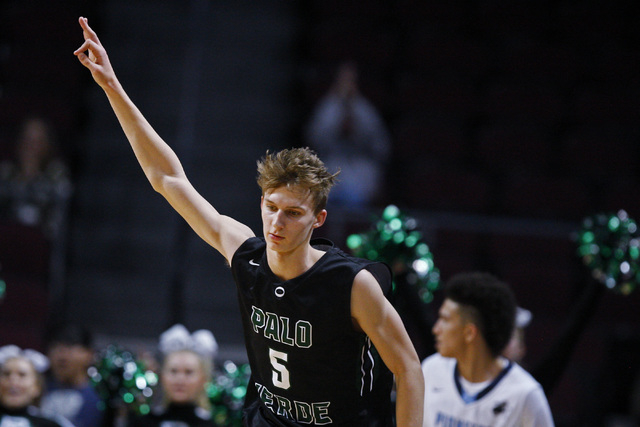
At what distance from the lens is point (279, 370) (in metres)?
2.98

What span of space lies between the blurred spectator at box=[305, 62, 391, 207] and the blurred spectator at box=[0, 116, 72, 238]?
2.21 m

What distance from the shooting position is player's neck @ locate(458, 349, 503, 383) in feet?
13.0

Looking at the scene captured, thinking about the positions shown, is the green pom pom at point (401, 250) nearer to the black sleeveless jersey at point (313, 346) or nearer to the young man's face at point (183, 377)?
the young man's face at point (183, 377)

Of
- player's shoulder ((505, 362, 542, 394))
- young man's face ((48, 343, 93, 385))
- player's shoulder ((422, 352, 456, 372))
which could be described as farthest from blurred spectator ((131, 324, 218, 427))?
player's shoulder ((505, 362, 542, 394))

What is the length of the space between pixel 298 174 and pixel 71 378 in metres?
3.66

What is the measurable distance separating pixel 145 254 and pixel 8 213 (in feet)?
4.41

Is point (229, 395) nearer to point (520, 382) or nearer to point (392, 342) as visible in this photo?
point (520, 382)

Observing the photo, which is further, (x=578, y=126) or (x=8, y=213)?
(x=578, y=126)

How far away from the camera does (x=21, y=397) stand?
17.0 feet

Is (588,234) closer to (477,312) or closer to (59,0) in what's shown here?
(477,312)

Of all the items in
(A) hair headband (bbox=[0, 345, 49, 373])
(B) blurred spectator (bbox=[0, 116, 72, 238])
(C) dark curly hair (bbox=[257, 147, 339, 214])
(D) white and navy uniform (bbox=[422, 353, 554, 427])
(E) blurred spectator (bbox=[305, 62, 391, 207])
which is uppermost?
(E) blurred spectator (bbox=[305, 62, 391, 207])

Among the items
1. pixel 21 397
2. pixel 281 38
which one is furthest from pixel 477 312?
pixel 281 38

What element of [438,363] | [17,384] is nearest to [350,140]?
[17,384]

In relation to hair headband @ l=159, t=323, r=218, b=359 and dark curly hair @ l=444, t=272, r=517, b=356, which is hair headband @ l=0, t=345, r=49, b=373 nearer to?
hair headband @ l=159, t=323, r=218, b=359
